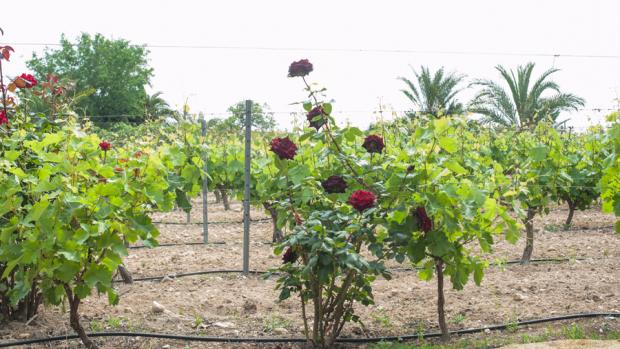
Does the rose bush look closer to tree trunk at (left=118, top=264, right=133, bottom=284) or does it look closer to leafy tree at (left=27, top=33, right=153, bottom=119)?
tree trunk at (left=118, top=264, right=133, bottom=284)

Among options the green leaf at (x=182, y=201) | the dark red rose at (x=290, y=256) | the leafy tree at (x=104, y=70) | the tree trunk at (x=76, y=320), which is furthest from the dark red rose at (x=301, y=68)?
the leafy tree at (x=104, y=70)

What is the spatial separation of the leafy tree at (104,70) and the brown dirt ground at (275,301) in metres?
32.6

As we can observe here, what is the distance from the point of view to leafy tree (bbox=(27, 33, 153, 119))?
123 ft

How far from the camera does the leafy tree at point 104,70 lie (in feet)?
123

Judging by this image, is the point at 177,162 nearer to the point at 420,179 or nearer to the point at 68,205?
the point at 68,205

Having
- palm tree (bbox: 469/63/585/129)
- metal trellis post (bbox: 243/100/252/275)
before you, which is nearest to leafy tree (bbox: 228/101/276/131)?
metal trellis post (bbox: 243/100/252/275)

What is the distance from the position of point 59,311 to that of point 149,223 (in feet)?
4.94

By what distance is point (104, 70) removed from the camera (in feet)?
123

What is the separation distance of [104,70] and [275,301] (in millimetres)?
36341

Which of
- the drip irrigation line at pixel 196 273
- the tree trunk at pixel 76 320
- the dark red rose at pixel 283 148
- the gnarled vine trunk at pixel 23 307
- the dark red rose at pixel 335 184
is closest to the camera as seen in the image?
the dark red rose at pixel 335 184

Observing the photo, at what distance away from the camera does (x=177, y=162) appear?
386 cm

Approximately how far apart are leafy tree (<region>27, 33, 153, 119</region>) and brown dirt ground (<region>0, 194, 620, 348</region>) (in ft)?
107

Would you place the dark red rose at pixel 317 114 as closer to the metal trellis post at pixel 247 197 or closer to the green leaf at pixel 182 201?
the green leaf at pixel 182 201

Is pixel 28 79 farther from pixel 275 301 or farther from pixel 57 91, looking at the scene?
pixel 275 301
